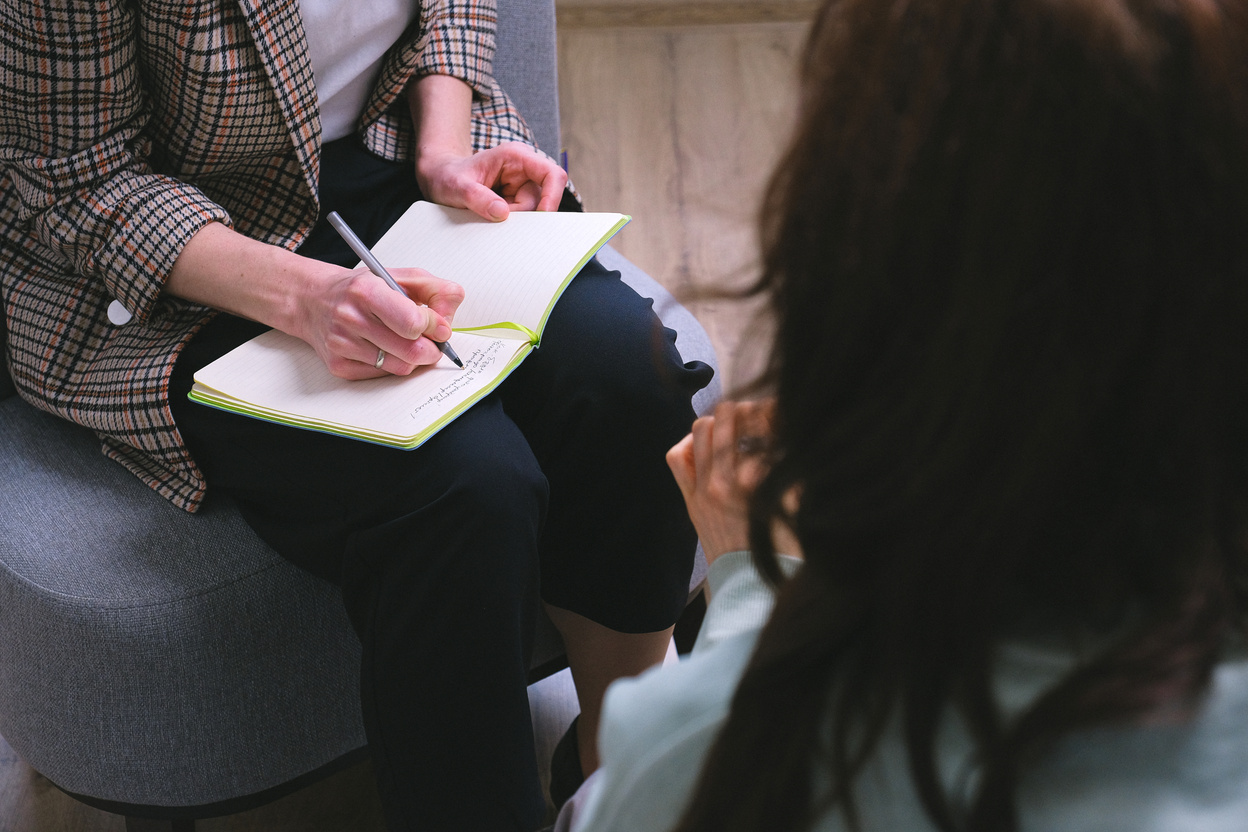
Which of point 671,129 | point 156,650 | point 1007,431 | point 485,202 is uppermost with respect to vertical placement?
point 1007,431

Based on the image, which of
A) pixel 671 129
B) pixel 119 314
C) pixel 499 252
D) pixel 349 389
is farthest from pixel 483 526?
pixel 671 129

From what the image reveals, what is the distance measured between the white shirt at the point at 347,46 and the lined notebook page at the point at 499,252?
150mm

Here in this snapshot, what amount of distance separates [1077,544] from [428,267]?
2.29ft

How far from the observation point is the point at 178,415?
2.94ft

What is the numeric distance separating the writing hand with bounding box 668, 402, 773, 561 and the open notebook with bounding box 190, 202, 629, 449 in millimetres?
224

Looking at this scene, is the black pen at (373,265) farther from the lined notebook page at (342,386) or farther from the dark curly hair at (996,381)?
the dark curly hair at (996,381)

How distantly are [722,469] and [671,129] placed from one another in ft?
6.68

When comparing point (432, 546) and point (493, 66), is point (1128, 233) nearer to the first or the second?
point (432, 546)

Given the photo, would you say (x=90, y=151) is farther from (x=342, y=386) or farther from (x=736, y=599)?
(x=736, y=599)

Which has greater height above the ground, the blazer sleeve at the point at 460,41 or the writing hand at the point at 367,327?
the blazer sleeve at the point at 460,41

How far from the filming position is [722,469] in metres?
0.61

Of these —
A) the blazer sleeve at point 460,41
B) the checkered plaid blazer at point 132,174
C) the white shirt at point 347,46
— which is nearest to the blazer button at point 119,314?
the checkered plaid blazer at point 132,174

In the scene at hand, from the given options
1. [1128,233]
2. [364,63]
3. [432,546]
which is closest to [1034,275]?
[1128,233]

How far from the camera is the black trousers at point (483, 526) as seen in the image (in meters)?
0.79
